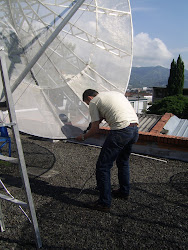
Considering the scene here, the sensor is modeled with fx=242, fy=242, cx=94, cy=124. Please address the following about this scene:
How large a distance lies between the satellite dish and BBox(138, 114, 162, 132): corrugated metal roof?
2278 millimetres

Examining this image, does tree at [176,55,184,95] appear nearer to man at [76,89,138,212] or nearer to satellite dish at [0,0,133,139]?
satellite dish at [0,0,133,139]

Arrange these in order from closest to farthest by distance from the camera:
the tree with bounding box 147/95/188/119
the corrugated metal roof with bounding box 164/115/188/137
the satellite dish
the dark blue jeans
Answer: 1. the dark blue jeans
2. the satellite dish
3. the corrugated metal roof with bounding box 164/115/188/137
4. the tree with bounding box 147/95/188/119

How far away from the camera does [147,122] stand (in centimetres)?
845

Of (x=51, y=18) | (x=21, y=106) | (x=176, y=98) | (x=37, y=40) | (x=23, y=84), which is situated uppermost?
(x=51, y=18)

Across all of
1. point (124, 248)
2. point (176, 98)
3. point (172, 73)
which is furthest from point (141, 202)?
point (172, 73)

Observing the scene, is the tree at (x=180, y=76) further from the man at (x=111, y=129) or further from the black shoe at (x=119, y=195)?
the man at (x=111, y=129)

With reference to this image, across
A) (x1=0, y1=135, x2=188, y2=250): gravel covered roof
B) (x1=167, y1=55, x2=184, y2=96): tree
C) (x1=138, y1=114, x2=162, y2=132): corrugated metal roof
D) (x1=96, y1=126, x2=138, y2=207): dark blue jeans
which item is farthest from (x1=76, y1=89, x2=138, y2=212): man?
(x1=167, y1=55, x2=184, y2=96): tree

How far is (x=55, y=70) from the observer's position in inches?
210

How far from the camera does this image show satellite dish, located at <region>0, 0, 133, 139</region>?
470 centimetres

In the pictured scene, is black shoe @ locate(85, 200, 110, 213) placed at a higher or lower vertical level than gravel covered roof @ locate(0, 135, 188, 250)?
higher

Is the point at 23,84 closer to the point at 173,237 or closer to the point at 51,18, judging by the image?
the point at 51,18

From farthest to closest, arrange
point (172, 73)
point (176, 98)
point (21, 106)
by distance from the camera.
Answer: point (172, 73) < point (176, 98) < point (21, 106)

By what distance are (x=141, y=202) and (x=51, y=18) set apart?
12.8 ft

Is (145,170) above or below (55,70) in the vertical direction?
below
